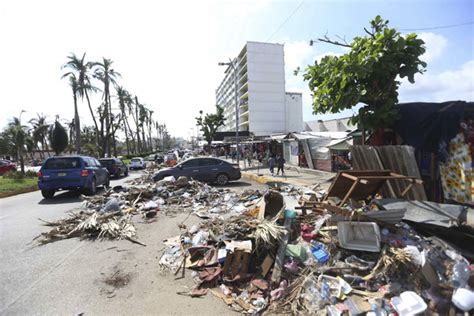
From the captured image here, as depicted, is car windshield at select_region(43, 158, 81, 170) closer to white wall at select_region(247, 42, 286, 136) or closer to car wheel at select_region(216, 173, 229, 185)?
car wheel at select_region(216, 173, 229, 185)

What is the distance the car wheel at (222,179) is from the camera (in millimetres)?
13766

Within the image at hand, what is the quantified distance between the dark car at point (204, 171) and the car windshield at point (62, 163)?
3.49 metres

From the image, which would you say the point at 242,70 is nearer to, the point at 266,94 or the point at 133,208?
the point at 266,94

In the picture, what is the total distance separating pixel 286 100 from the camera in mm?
76312

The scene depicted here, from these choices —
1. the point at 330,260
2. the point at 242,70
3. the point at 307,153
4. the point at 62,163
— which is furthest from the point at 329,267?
the point at 242,70

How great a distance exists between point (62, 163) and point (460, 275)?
12458 mm

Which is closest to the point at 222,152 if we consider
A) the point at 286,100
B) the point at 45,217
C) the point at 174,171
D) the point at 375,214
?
the point at 286,100

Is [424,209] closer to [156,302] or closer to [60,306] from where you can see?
[156,302]

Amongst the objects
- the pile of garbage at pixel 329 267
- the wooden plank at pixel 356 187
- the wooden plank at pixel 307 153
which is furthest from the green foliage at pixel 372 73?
the wooden plank at pixel 307 153

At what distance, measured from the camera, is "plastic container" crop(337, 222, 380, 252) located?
392cm

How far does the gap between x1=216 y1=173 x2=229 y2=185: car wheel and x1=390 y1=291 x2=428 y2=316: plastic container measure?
10983 mm

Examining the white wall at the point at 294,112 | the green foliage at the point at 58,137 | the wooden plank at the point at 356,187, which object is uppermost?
the white wall at the point at 294,112

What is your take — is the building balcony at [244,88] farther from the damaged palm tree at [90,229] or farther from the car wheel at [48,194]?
the damaged palm tree at [90,229]

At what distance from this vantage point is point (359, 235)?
4.07m
